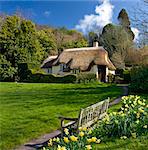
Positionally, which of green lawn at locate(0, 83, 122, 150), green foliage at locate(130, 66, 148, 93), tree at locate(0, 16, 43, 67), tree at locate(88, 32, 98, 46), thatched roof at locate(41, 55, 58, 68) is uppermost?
tree at locate(88, 32, 98, 46)

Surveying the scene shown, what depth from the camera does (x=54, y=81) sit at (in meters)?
36.6

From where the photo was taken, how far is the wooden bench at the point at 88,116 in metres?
6.88

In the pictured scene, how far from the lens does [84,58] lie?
4341 cm

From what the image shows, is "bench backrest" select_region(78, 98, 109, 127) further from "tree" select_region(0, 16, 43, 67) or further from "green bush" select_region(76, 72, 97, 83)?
"tree" select_region(0, 16, 43, 67)

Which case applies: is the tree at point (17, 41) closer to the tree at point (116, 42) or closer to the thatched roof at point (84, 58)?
the thatched roof at point (84, 58)

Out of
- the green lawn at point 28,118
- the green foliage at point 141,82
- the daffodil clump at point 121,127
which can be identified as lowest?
the green lawn at point 28,118

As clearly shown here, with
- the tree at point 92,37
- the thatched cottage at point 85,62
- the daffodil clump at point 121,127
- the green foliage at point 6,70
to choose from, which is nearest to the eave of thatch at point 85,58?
the thatched cottage at point 85,62

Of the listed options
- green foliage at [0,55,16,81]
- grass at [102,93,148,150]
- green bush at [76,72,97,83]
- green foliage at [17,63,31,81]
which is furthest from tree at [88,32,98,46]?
grass at [102,93,148,150]

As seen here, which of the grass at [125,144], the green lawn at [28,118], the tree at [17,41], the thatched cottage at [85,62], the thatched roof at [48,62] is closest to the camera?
the grass at [125,144]

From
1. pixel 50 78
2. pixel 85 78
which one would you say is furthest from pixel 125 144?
pixel 50 78

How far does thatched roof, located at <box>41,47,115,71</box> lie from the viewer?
4242cm

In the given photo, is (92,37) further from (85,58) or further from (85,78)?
(85,78)

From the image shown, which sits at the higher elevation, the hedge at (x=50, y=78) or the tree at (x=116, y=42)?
the tree at (x=116, y=42)

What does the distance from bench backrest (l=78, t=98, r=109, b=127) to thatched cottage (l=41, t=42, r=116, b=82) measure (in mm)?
32770
